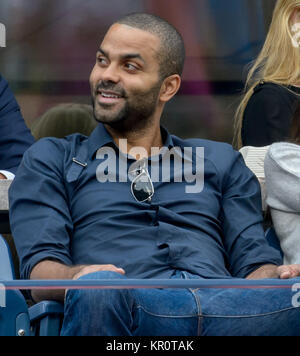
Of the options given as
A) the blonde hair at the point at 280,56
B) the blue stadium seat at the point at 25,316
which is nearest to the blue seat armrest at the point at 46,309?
the blue stadium seat at the point at 25,316

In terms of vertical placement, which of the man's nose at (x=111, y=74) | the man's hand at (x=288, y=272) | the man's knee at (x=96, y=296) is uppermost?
the man's nose at (x=111, y=74)

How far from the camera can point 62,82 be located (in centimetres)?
412

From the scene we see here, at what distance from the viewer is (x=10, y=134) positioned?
3.37 metres

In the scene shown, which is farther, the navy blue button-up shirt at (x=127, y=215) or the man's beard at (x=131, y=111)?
the man's beard at (x=131, y=111)

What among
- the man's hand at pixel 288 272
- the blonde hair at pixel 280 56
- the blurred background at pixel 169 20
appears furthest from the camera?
the blurred background at pixel 169 20

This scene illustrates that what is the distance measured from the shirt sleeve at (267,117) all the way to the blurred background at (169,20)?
76cm

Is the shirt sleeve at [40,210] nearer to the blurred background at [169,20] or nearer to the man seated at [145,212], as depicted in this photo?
the man seated at [145,212]

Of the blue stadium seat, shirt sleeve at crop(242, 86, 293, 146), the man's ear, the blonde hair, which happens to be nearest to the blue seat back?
the blue stadium seat

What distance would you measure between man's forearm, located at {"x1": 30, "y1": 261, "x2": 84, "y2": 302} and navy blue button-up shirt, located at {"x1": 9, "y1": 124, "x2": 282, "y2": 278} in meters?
0.03

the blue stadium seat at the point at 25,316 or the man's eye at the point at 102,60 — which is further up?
the man's eye at the point at 102,60

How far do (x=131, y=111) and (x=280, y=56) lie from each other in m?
0.91

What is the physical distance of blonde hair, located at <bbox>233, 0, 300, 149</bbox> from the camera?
136 inches

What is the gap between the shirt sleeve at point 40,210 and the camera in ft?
8.23

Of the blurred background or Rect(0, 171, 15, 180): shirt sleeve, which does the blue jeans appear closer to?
Rect(0, 171, 15, 180): shirt sleeve
